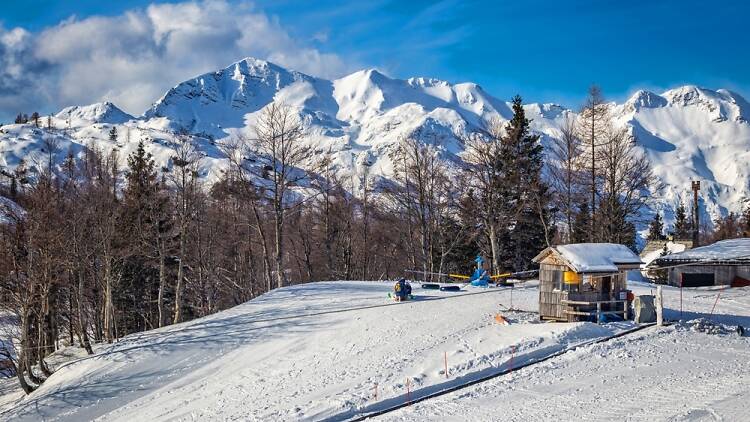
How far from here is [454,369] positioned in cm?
1892

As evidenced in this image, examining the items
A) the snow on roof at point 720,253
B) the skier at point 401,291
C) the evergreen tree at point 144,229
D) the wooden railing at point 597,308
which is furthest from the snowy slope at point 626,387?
the evergreen tree at point 144,229

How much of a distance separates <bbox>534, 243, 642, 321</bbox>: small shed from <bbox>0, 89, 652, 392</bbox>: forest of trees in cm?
1383

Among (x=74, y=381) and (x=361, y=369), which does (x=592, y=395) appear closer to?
(x=361, y=369)

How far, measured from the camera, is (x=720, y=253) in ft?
133

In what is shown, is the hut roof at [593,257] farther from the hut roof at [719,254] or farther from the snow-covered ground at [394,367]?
the hut roof at [719,254]

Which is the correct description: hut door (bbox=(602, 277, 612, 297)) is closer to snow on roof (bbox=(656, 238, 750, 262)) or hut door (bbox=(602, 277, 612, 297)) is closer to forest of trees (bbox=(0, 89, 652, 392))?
forest of trees (bbox=(0, 89, 652, 392))

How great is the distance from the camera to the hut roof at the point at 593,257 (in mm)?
24094

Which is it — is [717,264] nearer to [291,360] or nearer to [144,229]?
[291,360]

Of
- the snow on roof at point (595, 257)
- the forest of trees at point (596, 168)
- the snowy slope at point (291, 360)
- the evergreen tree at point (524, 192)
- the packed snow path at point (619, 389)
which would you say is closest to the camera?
the packed snow path at point (619, 389)

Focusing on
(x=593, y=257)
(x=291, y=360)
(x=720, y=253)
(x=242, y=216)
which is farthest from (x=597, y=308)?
(x=242, y=216)

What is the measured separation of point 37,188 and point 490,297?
21744 mm

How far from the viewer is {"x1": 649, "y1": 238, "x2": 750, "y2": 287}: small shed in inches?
1547

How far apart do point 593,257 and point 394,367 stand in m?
10.1

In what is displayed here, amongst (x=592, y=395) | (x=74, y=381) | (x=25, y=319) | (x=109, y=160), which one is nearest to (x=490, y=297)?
(x=592, y=395)
